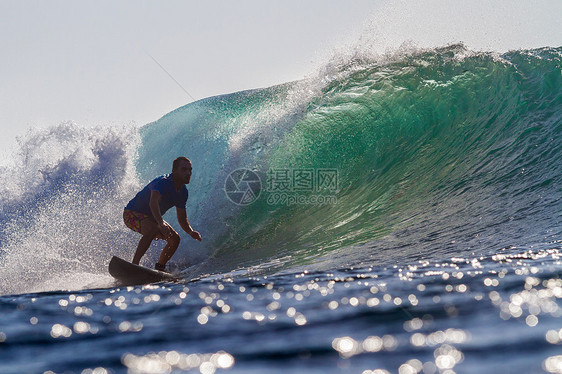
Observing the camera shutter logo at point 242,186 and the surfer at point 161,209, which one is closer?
the surfer at point 161,209

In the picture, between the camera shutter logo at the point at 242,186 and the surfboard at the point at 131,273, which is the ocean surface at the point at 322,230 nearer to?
the camera shutter logo at the point at 242,186

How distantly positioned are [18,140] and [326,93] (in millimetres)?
6303

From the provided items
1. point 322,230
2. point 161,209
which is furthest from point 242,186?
point 161,209

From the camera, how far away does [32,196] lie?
9484 mm

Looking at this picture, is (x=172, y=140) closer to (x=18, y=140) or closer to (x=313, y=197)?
(x=18, y=140)

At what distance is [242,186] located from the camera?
9273mm

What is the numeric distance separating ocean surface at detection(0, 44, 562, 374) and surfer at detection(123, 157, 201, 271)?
77cm

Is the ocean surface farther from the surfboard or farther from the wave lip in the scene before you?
the surfboard

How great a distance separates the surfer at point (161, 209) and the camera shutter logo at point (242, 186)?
102 inches

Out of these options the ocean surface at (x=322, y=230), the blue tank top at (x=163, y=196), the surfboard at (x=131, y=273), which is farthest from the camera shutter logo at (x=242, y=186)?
the surfboard at (x=131, y=273)

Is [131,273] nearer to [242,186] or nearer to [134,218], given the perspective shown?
[134,218]

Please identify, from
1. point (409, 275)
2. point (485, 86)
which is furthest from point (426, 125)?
point (409, 275)

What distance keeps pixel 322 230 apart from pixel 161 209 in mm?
2322

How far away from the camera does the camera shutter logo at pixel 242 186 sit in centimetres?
904
